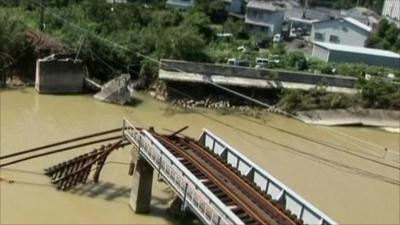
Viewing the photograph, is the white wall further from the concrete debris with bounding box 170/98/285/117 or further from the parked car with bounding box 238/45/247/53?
the concrete debris with bounding box 170/98/285/117

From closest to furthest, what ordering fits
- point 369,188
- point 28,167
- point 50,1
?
point 28,167
point 369,188
point 50,1

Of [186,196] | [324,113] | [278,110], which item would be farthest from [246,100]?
[186,196]

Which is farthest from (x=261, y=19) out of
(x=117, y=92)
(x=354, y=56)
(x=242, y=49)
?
(x=117, y=92)

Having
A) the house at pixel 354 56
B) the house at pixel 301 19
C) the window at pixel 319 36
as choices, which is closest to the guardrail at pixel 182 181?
the house at pixel 354 56

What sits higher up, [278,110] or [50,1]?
[50,1]

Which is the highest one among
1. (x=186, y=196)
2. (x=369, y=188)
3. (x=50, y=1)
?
(x=50, y=1)

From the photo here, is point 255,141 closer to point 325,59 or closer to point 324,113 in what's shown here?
point 324,113

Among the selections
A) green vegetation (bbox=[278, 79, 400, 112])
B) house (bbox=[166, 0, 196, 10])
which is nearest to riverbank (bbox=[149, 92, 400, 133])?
green vegetation (bbox=[278, 79, 400, 112])

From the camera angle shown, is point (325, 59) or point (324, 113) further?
point (325, 59)
